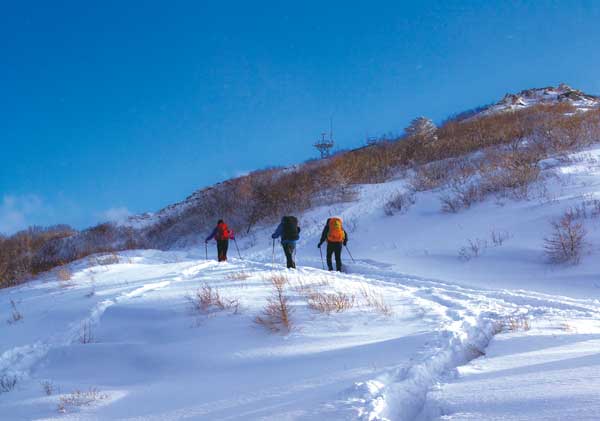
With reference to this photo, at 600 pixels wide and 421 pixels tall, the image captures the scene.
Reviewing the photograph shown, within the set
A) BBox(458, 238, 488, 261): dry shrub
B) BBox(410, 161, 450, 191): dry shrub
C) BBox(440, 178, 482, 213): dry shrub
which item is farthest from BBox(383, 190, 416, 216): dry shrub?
BBox(458, 238, 488, 261): dry shrub

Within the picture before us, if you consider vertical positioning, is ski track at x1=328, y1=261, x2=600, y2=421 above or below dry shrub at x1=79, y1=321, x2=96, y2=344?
below

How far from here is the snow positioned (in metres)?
3.08

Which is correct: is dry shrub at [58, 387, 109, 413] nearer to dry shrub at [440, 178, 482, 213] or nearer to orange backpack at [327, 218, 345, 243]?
A: orange backpack at [327, 218, 345, 243]

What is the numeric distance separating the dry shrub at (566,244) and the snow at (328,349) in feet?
0.72

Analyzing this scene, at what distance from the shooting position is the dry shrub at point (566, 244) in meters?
9.24

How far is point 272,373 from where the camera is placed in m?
Answer: 4.04

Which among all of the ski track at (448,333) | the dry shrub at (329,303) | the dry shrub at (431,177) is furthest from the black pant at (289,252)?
the dry shrub at (431,177)

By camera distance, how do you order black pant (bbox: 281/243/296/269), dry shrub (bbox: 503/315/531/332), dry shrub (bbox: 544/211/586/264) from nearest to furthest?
dry shrub (bbox: 503/315/531/332) < dry shrub (bbox: 544/211/586/264) < black pant (bbox: 281/243/296/269)

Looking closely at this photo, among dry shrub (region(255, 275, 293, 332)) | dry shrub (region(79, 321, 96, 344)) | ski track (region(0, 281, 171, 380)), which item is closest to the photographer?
dry shrub (region(255, 275, 293, 332))

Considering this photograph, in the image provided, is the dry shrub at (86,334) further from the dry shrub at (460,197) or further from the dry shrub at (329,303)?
the dry shrub at (460,197)

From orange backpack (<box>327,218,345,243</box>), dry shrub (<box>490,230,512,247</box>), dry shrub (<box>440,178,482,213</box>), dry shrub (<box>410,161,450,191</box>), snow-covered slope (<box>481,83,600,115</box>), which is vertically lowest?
dry shrub (<box>490,230,512,247</box>)

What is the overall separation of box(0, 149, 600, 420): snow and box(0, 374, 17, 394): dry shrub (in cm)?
8

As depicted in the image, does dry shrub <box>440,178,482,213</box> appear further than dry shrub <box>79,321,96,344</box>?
Yes

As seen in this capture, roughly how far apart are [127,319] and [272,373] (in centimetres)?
344
